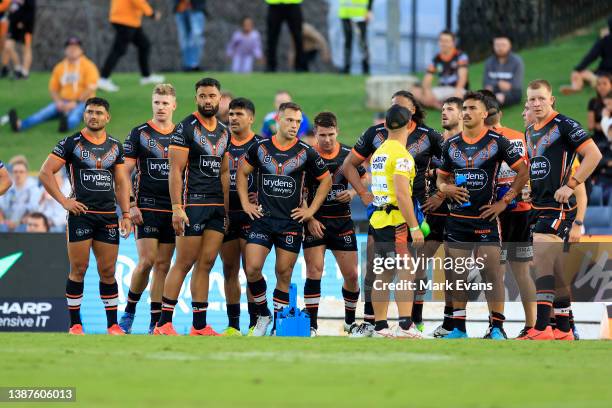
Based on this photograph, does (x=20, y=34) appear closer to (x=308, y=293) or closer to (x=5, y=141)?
(x=5, y=141)

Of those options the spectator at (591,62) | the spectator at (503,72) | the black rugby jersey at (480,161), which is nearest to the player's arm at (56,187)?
the black rugby jersey at (480,161)

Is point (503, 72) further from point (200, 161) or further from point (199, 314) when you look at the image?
point (199, 314)

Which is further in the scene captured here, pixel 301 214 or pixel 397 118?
pixel 301 214

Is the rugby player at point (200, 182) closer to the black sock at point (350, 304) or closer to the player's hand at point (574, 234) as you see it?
the black sock at point (350, 304)

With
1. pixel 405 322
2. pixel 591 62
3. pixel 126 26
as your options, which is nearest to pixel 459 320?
pixel 405 322

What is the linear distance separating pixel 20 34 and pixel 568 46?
38.2 ft

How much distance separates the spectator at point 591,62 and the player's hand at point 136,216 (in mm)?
10341

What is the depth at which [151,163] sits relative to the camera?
45.0ft

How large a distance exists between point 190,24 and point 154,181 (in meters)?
12.2

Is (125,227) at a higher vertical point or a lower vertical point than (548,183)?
lower

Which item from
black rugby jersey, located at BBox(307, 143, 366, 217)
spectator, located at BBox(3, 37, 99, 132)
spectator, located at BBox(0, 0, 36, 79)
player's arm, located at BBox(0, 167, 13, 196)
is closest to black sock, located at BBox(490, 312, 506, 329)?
black rugby jersey, located at BBox(307, 143, 366, 217)

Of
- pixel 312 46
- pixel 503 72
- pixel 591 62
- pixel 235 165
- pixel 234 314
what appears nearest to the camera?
pixel 235 165

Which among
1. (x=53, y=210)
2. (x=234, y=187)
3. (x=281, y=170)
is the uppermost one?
(x=281, y=170)

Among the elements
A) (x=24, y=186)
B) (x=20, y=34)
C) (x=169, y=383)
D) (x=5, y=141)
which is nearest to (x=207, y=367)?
(x=169, y=383)
